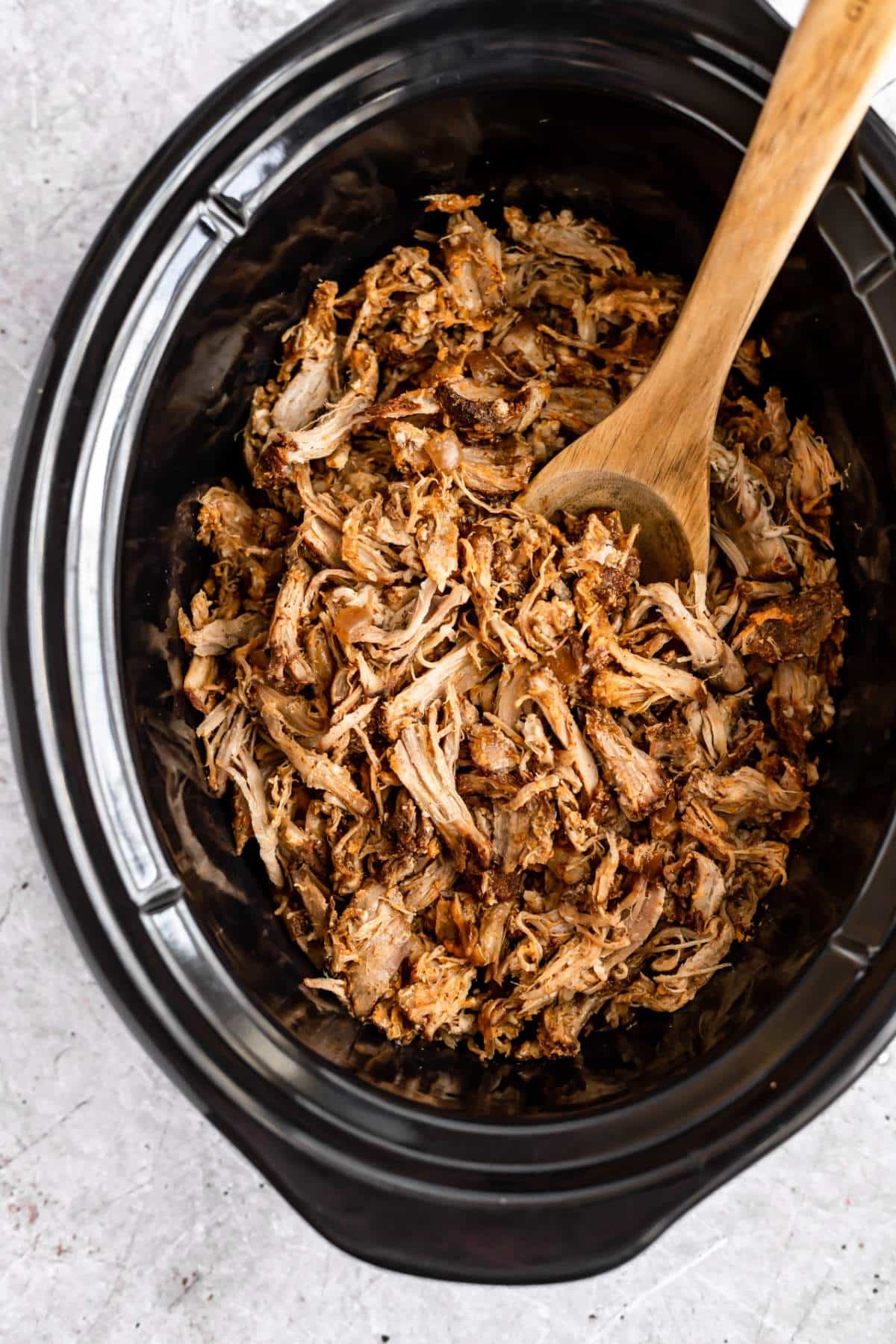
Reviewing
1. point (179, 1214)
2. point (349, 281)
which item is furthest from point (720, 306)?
point (179, 1214)

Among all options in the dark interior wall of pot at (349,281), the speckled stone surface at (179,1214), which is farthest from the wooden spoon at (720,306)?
the speckled stone surface at (179,1214)

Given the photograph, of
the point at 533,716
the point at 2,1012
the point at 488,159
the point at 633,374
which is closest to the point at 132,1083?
the point at 2,1012

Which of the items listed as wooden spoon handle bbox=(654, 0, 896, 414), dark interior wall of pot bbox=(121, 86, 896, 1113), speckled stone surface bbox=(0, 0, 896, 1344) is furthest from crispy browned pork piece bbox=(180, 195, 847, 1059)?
speckled stone surface bbox=(0, 0, 896, 1344)

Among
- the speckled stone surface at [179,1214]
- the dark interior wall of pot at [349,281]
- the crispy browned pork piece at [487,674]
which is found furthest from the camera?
the speckled stone surface at [179,1214]

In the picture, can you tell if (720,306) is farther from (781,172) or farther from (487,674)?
(487,674)

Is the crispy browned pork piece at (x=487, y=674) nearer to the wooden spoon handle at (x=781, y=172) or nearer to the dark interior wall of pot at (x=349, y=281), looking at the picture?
the dark interior wall of pot at (x=349, y=281)

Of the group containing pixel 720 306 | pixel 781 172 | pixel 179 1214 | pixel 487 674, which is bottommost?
pixel 179 1214
